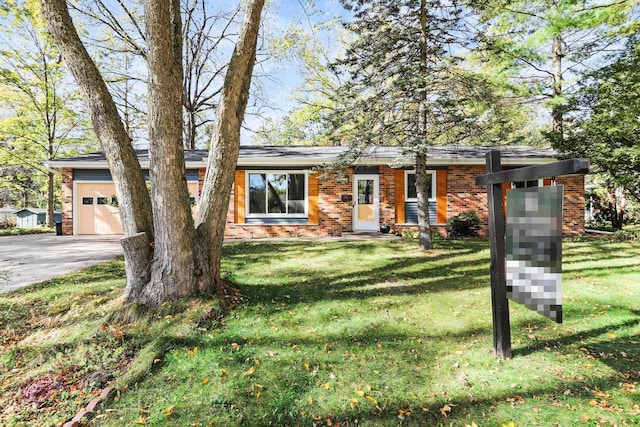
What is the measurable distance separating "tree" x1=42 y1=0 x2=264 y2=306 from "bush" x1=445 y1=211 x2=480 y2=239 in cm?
916

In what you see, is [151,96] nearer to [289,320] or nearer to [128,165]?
[128,165]

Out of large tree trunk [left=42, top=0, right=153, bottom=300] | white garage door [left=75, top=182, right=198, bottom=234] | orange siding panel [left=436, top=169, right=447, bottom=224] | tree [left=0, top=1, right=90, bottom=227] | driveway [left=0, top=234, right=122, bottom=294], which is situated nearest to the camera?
large tree trunk [left=42, top=0, right=153, bottom=300]

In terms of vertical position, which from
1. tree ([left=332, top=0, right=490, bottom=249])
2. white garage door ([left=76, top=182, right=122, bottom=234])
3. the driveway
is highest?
tree ([left=332, top=0, right=490, bottom=249])

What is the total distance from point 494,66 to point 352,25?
7.91 metres

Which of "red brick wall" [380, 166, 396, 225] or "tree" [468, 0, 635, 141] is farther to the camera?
"red brick wall" [380, 166, 396, 225]

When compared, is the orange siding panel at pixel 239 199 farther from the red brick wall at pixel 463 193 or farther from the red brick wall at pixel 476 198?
the red brick wall at pixel 463 193

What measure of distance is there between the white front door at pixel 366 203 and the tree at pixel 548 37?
18.2 ft

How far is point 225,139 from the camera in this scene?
3963 millimetres

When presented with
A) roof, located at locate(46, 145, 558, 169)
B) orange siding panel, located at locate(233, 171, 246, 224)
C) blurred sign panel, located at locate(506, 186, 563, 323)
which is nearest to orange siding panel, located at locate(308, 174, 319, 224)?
roof, located at locate(46, 145, 558, 169)

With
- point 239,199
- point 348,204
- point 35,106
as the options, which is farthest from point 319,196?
point 35,106

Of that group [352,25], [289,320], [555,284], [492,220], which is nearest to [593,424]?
[555,284]

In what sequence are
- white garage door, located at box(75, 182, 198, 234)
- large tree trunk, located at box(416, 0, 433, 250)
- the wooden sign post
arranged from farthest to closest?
white garage door, located at box(75, 182, 198, 234) → large tree trunk, located at box(416, 0, 433, 250) → the wooden sign post

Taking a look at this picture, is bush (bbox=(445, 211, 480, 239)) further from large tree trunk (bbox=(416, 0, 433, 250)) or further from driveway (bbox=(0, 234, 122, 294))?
driveway (bbox=(0, 234, 122, 294))

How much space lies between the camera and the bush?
10688 millimetres
